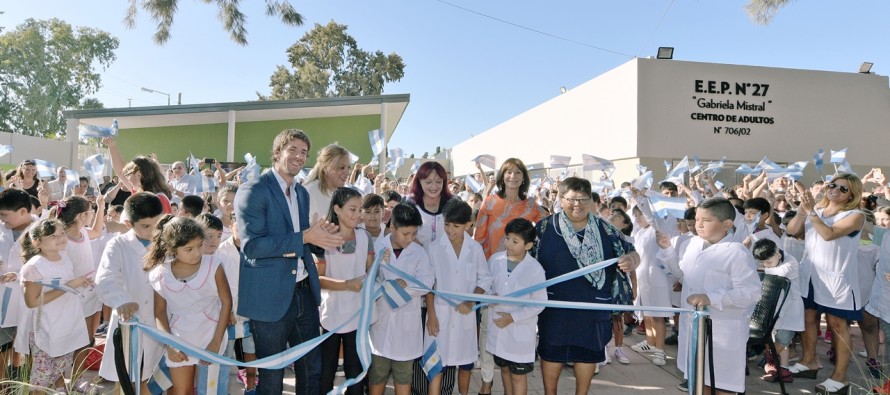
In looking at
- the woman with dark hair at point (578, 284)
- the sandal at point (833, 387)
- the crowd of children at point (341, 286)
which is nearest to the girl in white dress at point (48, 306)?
the crowd of children at point (341, 286)

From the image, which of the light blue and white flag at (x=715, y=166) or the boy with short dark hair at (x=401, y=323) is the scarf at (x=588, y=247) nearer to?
the boy with short dark hair at (x=401, y=323)

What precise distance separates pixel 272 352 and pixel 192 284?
26.8 inches

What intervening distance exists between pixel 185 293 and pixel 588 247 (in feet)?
8.65

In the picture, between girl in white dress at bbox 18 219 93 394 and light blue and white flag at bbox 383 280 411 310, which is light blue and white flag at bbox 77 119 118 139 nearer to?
girl in white dress at bbox 18 219 93 394

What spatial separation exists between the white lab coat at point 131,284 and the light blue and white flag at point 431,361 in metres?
1.73

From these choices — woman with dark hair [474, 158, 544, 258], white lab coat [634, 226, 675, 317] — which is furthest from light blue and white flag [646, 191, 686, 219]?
white lab coat [634, 226, 675, 317]

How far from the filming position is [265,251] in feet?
9.07

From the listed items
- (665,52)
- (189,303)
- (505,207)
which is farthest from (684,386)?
(665,52)

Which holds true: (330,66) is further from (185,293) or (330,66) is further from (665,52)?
(185,293)

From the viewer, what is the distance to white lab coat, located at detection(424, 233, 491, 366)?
3.66m

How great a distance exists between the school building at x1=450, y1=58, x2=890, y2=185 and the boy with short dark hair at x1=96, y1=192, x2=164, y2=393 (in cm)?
1615

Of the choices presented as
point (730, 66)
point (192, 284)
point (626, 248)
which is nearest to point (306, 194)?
point (192, 284)

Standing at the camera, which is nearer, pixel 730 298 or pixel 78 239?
pixel 730 298

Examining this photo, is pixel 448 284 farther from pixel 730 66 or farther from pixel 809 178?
pixel 809 178
